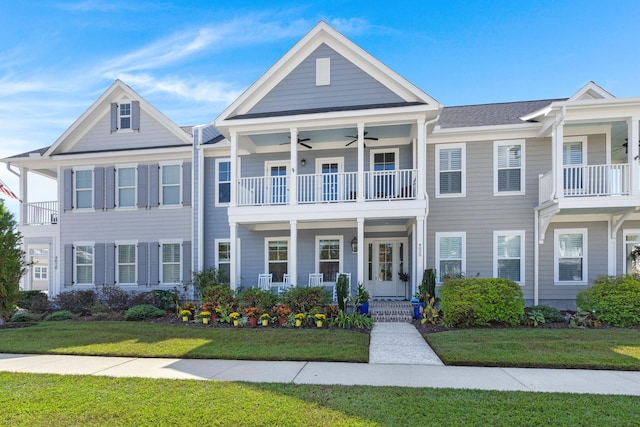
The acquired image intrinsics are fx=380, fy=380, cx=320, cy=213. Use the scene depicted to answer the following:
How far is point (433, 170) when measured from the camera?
12.5 metres

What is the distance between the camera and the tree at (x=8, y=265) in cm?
1048

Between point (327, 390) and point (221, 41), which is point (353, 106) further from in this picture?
point (327, 390)

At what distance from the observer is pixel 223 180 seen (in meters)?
13.9

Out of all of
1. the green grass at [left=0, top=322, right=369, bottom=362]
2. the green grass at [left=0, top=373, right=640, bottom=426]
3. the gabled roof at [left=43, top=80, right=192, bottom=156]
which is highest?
the gabled roof at [left=43, top=80, right=192, bottom=156]

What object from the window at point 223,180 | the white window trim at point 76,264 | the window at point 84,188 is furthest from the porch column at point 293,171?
the window at point 84,188

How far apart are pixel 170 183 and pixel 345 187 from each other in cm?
683

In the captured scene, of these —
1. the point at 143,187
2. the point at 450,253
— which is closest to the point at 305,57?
the point at 143,187

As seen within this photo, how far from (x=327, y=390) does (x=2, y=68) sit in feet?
53.6

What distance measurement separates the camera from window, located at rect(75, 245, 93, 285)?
1459 centimetres

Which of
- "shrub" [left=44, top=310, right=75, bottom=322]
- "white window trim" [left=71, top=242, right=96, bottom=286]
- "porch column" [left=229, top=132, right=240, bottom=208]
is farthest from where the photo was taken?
"white window trim" [left=71, top=242, right=96, bottom=286]

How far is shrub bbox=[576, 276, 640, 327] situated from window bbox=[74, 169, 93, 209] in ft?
55.3

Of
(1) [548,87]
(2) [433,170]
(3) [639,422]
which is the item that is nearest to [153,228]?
(2) [433,170]

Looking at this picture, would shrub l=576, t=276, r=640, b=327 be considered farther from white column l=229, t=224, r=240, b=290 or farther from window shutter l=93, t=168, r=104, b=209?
window shutter l=93, t=168, r=104, b=209

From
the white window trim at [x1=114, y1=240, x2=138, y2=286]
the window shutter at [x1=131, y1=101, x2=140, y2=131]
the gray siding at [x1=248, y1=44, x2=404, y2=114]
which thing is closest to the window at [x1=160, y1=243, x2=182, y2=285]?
the white window trim at [x1=114, y1=240, x2=138, y2=286]
